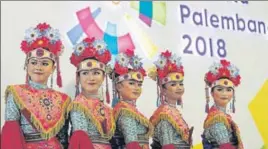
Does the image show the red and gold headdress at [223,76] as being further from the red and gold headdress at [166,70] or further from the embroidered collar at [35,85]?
the embroidered collar at [35,85]

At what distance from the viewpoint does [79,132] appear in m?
2.87

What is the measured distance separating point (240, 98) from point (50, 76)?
4.79ft

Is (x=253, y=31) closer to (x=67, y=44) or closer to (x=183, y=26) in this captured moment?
(x=183, y=26)

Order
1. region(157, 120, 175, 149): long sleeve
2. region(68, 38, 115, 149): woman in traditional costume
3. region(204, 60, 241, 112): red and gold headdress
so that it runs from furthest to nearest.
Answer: region(204, 60, 241, 112): red and gold headdress < region(157, 120, 175, 149): long sleeve < region(68, 38, 115, 149): woman in traditional costume

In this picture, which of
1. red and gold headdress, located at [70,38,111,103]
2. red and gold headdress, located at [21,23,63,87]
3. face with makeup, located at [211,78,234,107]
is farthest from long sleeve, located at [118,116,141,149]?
face with makeup, located at [211,78,234,107]

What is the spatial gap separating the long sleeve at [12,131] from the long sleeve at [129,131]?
1.78ft

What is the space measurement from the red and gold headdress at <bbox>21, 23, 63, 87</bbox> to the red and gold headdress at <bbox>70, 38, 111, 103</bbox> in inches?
4.2

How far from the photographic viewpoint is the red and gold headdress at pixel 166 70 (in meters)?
3.39

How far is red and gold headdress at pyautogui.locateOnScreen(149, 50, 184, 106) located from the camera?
339 centimetres

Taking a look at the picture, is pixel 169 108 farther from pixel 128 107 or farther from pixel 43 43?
pixel 43 43

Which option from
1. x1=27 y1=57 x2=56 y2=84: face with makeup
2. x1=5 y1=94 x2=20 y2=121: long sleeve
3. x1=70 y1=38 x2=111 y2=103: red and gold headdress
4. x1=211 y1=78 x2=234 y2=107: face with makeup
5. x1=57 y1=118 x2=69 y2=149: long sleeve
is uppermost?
x1=70 y1=38 x2=111 y2=103: red and gold headdress

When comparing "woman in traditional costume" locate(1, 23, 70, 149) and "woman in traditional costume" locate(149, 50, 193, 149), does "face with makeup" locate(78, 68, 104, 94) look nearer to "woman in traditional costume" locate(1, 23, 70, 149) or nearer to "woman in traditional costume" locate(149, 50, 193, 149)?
"woman in traditional costume" locate(1, 23, 70, 149)

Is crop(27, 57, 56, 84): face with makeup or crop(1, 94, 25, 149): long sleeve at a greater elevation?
crop(27, 57, 56, 84): face with makeup

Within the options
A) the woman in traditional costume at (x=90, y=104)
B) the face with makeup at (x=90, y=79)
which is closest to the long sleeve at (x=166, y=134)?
the woman in traditional costume at (x=90, y=104)
